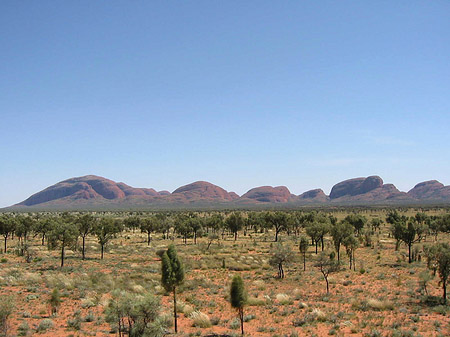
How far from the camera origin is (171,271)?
20781 millimetres

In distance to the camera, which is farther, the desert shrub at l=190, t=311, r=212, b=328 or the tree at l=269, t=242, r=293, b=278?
the tree at l=269, t=242, r=293, b=278

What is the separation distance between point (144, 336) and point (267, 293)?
1615 centimetres

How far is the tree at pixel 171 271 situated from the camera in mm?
20625

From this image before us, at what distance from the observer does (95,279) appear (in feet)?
106

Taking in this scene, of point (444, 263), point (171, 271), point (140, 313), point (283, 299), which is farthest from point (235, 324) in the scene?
point (444, 263)

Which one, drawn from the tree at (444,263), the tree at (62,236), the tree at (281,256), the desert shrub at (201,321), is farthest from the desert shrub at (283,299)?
the tree at (62,236)

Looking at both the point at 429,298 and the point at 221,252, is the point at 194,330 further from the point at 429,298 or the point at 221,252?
the point at 221,252

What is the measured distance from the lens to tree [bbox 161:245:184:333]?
812 inches

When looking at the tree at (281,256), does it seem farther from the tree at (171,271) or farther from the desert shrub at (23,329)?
the desert shrub at (23,329)

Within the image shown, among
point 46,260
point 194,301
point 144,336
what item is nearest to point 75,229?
point 46,260

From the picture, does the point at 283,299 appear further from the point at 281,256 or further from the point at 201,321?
the point at 281,256

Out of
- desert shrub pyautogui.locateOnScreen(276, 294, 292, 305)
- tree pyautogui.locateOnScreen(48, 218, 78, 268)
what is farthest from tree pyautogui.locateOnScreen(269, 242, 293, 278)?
tree pyautogui.locateOnScreen(48, 218, 78, 268)

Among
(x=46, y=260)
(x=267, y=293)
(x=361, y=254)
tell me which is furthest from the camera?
(x=361, y=254)

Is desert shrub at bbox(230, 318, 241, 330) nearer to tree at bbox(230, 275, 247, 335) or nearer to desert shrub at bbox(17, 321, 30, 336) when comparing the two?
tree at bbox(230, 275, 247, 335)
